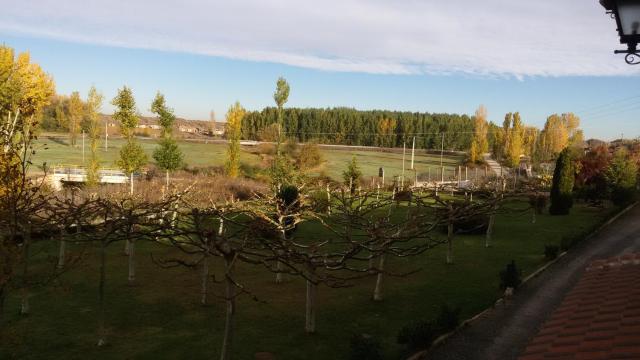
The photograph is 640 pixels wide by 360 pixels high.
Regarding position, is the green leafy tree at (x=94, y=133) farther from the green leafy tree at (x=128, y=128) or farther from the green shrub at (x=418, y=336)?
the green shrub at (x=418, y=336)

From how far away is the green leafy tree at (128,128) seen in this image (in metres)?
31.1

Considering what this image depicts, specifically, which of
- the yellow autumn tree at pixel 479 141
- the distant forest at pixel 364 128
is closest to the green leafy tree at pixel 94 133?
the yellow autumn tree at pixel 479 141

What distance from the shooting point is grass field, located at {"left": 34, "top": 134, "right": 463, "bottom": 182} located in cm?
5803

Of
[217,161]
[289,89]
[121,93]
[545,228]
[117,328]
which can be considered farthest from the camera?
[217,161]

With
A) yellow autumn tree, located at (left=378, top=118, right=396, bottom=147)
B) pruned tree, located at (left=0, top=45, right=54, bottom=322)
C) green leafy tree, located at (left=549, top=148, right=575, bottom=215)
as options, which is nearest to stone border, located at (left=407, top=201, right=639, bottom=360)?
green leafy tree, located at (left=549, top=148, right=575, bottom=215)

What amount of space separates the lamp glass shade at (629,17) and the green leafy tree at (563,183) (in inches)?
1168

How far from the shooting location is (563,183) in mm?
30359

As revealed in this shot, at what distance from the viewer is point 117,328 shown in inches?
481

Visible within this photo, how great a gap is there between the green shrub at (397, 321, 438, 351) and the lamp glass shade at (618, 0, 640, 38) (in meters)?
8.56

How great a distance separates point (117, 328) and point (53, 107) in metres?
109

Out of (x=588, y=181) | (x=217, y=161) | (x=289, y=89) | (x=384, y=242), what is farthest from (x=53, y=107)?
(x=384, y=242)

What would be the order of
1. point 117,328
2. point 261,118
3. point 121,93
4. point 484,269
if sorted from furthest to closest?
1. point 261,118
2. point 121,93
3. point 484,269
4. point 117,328

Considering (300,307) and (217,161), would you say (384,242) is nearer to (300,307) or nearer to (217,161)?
(300,307)

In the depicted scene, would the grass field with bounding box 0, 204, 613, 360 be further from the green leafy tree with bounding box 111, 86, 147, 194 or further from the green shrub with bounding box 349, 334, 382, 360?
the green leafy tree with bounding box 111, 86, 147, 194
